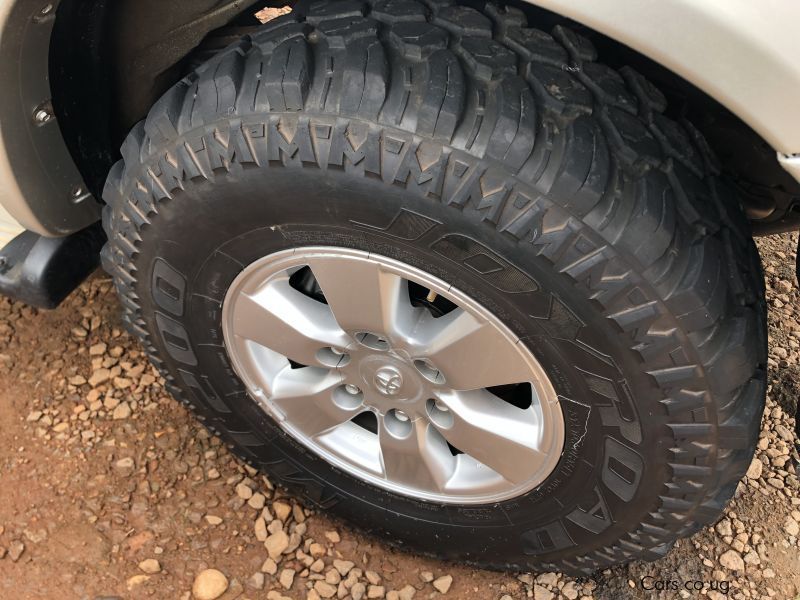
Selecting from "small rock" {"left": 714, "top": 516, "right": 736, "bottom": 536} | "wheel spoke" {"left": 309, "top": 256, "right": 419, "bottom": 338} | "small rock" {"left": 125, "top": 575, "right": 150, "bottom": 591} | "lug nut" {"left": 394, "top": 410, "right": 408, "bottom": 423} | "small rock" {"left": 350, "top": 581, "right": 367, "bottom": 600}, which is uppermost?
"wheel spoke" {"left": 309, "top": 256, "right": 419, "bottom": 338}

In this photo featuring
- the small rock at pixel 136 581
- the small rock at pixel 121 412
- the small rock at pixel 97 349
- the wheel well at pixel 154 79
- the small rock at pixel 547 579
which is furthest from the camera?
the small rock at pixel 97 349

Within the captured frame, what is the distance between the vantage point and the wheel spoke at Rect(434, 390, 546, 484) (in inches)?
63.4

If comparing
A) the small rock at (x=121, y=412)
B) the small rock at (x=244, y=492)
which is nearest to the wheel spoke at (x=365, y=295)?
the small rock at (x=244, y=492)

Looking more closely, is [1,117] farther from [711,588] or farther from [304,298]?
[711,588]

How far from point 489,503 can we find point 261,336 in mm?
668

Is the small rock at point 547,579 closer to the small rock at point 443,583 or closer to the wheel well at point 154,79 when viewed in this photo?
the small rock at point 443,583

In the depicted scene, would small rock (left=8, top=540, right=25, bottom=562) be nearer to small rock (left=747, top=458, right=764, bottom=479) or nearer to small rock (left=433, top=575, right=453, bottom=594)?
small rock (left=433, top=575, right=453, bottom=594)

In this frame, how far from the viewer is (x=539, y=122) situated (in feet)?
4.16

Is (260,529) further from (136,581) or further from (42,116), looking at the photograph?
(42,116)

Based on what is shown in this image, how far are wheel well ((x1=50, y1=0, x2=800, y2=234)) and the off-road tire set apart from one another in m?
0.09

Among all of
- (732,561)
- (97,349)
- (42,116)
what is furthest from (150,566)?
(732,561)

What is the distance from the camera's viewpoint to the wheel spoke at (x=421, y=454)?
69.8 inches

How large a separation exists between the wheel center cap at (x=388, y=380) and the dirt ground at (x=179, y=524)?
648mm

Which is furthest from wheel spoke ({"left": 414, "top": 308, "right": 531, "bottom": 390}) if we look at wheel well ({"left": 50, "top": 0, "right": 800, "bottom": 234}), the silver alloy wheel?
wheel well ({"left": 50, "top": 0, "right": 800, "bottom": 234})
